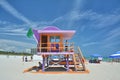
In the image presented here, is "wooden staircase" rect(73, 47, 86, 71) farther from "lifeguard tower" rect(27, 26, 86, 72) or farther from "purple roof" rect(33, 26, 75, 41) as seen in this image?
"purple roof" rect(33, 26, 75, 41)

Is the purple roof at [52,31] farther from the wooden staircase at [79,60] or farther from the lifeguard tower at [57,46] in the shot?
the wooden staircase at [79,60]

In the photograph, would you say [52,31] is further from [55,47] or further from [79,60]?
[79,60]

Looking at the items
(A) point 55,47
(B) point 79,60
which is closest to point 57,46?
(A) point 55,47

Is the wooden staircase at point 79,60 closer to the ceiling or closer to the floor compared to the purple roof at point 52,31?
closer to the floor

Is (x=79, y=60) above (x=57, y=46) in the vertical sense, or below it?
below

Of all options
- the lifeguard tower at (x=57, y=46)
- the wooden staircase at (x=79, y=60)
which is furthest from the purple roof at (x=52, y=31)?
the wooden staircase at (x=79, y=60)

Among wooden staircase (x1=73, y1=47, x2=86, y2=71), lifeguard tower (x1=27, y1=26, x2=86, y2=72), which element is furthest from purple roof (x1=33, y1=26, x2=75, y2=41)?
wooden staircase (x1=73, y1=47, x2=86, y2=71)

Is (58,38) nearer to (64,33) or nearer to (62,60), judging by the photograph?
(64,33)

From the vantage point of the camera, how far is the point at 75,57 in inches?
850

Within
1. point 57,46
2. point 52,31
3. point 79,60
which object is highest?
point 52,31

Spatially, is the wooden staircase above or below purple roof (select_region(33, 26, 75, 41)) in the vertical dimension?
below

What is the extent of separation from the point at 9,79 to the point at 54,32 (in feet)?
27.6

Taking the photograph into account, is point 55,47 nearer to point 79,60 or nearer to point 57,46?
point 57,46

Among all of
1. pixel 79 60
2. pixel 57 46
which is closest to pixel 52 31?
pixel 57 46
